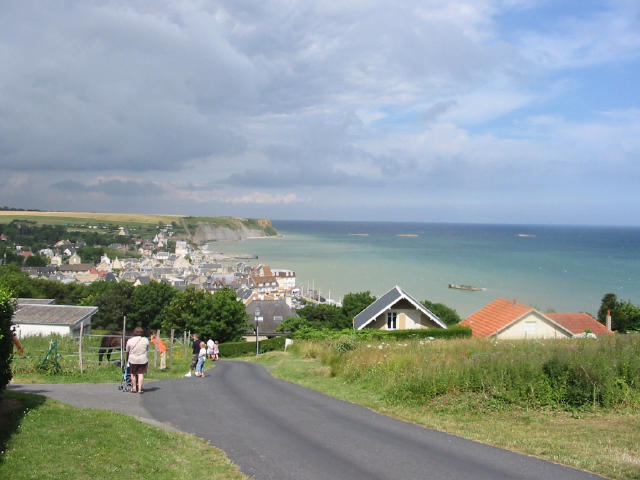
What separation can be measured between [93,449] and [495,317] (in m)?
27.8

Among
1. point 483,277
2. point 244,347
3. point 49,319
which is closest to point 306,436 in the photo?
point 244,347

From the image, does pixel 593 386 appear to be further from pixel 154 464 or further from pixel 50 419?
pixel 50 419

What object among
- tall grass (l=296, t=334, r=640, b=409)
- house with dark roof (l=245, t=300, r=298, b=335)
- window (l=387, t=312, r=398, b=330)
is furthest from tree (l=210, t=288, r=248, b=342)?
tall grass (l=296, t=334, r=640, b=409)

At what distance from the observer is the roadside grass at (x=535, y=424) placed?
25.0 ft

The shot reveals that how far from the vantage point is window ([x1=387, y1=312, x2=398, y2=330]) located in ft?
101

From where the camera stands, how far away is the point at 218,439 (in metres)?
8.99

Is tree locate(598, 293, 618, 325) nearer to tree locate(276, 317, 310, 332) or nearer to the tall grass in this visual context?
tree locate(276, 317, 310, 332)

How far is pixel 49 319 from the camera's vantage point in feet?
113

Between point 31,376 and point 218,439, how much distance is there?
8.52 metres

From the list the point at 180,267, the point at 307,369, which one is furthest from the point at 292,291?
the point at 307,369

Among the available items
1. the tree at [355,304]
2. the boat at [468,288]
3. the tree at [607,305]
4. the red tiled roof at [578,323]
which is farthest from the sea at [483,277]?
the red tiled roof at [578,323]

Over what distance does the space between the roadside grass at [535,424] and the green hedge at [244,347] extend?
81.3ft

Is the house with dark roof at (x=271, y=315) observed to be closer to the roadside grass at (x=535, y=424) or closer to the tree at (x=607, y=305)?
the tree at (x=607, y=305)

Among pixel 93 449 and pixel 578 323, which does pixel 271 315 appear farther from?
pixel 93 449
